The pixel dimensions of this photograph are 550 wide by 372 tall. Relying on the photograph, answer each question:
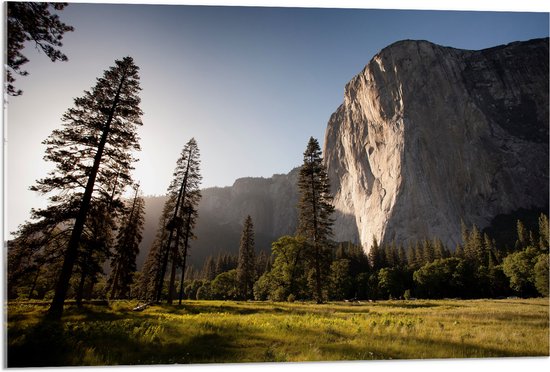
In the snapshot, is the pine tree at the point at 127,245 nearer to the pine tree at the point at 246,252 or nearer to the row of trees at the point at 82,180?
the row of trees at the point at 82,180

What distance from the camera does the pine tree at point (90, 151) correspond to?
421 inches

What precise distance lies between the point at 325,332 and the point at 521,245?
8388 cm

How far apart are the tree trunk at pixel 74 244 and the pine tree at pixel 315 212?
13.8 meters

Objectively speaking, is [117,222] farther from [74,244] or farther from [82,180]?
[74,244]

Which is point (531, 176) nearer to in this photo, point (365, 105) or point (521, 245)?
point (521, 245)

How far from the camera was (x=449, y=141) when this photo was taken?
105 m

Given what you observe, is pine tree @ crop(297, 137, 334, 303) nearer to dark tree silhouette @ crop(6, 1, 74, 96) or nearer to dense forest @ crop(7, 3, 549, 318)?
dense forest @ crop(7, 3, 549, 318)

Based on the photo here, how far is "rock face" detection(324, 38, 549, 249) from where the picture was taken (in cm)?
9931

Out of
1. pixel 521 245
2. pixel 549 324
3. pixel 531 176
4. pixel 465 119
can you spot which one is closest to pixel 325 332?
pixel 549 324

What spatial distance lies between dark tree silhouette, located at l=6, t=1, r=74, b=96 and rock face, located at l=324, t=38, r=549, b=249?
99.4 metres

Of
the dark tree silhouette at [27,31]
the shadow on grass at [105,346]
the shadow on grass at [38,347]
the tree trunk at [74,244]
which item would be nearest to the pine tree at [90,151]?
the tree trunk at [74,244]

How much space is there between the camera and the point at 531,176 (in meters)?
106

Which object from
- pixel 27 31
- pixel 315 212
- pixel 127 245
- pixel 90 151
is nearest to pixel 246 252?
pixel 127 245

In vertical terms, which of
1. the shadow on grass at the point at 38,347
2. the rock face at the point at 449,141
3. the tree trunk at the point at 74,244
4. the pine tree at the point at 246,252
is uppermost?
the rock face at the point at 449,141
